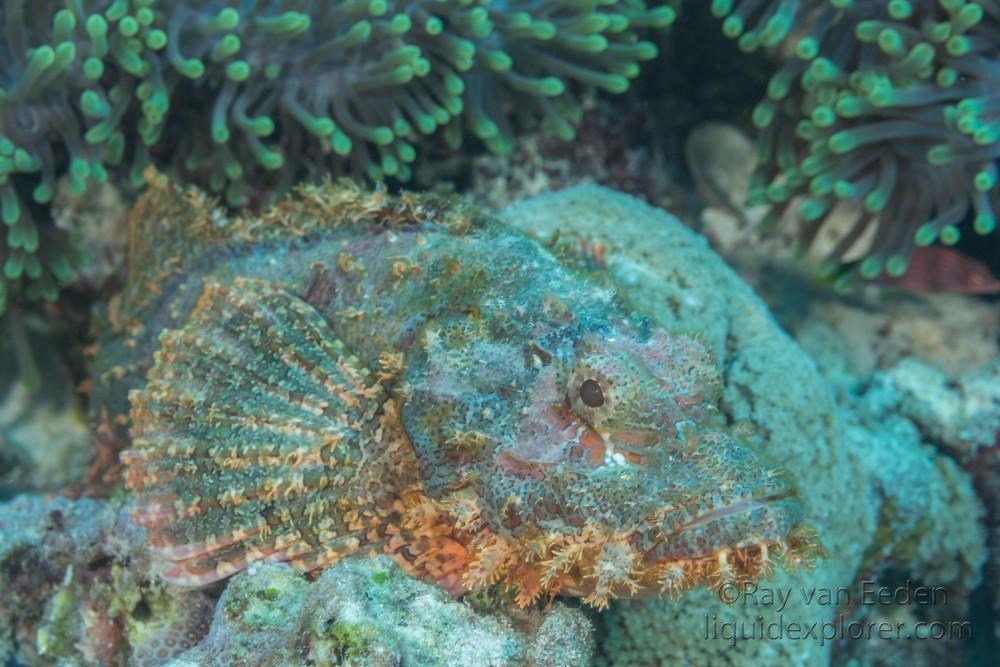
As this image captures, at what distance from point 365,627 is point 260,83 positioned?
338 centimetres

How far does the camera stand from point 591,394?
101 inches

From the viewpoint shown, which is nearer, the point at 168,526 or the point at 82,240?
the point at 168,526

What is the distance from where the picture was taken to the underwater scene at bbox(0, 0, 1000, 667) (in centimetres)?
260

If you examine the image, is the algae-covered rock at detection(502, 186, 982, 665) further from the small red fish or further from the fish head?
the small red fish

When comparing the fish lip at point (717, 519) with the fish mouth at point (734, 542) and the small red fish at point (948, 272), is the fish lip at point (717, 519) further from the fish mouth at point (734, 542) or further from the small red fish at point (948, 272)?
the small red fish at point (948, 272)

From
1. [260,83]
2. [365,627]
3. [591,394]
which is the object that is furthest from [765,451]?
[260,83]

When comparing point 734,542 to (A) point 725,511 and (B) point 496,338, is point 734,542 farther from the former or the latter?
(B) point 496,338

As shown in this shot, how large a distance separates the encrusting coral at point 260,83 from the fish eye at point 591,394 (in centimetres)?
249

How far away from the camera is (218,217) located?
4.08m

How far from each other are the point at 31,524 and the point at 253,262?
1.58m

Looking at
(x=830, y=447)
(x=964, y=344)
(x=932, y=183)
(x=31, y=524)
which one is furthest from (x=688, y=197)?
(x=31, y=524)

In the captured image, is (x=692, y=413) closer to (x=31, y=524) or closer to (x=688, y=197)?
(x=31, y=524)

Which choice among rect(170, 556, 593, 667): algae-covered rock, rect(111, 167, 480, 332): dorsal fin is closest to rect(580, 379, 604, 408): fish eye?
rect(170, 556, 593, 667): algae-covered rock

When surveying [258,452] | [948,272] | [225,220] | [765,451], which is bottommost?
[948,272]
